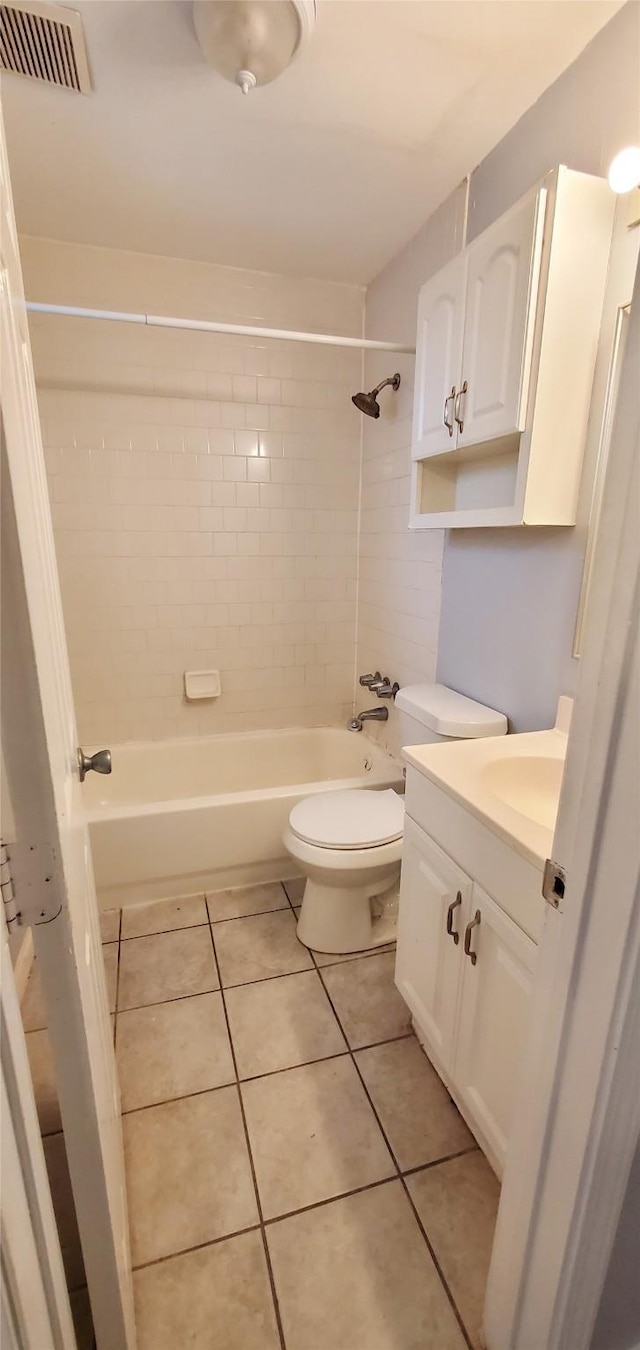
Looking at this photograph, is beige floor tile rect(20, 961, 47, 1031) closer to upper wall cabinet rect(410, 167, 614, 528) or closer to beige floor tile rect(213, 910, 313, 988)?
beige floor tile rect(213, 910, 313, 988)

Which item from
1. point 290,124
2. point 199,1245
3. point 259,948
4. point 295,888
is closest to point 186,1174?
point 199,1245

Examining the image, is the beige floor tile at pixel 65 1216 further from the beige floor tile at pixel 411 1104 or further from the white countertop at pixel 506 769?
the white countertop at pixel 506 769

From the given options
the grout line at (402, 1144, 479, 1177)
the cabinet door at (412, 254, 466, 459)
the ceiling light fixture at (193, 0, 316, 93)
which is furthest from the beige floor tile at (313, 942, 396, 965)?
the ceiling light fixture at (193, 0, 316, 93)

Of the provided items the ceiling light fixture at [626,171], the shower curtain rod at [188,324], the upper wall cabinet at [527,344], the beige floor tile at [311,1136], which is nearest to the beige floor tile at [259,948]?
the beige floor tile at [311,1136]

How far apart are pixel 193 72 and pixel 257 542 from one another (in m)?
1.49

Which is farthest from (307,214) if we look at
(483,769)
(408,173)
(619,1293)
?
(619,1293)

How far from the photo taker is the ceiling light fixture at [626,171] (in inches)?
41.6

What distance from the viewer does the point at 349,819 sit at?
70.8 inches

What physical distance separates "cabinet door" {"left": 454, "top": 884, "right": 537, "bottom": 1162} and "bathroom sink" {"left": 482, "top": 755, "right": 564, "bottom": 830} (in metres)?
0.25

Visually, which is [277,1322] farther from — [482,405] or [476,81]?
[476,81]

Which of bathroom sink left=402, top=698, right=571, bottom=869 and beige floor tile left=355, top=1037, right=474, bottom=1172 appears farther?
beige floor tile left=355, top=1037, right=474, bottom=1172

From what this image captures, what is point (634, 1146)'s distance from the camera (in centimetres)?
68

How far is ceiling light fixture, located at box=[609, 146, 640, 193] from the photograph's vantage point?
1058 mm

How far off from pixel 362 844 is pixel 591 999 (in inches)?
41.8
